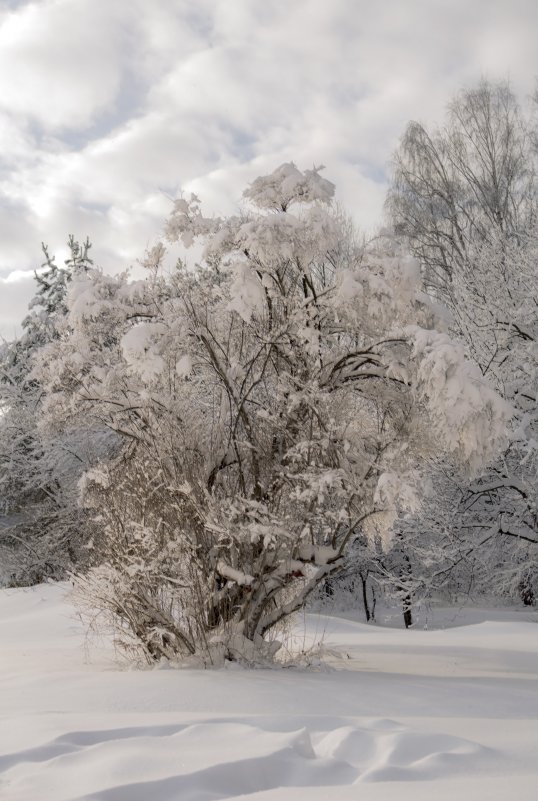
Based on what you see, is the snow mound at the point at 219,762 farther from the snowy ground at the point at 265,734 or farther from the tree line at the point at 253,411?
the tree line at the point at 253,411

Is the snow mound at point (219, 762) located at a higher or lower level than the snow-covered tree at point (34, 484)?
lower

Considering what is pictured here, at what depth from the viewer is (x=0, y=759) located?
340 centimetres

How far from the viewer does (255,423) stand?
25.1 feet

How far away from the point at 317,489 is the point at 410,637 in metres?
5.39

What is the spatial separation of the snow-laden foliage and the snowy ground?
0.80 m

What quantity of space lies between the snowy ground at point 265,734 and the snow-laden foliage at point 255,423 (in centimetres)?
80

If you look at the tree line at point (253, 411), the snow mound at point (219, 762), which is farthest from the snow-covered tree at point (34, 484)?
the snow mound at point (219, 762)

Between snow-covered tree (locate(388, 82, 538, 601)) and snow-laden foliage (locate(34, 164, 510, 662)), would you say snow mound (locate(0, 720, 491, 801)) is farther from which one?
snow-covered tree (locate(388, 82, 538, 601))

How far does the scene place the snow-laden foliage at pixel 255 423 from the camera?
6.95 meters

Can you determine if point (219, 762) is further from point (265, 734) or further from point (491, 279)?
point (491, 279)

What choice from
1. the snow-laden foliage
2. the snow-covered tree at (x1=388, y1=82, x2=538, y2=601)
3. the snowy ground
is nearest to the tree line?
the snow-laden foliage

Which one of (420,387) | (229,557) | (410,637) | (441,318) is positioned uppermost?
(441,318)

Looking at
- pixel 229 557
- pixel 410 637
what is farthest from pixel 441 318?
pixel 410 637

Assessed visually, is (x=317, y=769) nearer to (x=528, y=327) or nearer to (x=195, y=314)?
(x=195, y=314)
